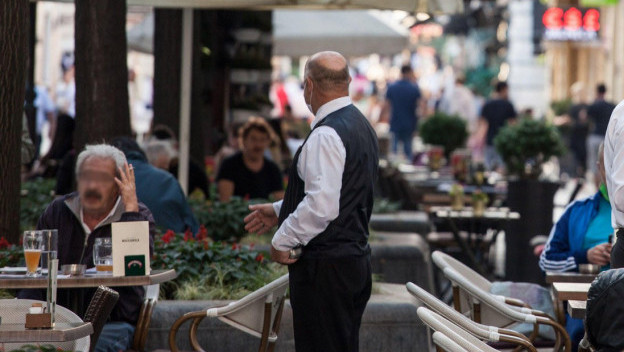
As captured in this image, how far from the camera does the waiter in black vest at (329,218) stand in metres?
6.24

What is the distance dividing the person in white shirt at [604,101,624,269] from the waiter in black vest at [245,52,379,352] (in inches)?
43.2

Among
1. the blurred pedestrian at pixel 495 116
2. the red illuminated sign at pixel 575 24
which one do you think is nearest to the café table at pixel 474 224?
the blurred pedestrian at pixel 495 116

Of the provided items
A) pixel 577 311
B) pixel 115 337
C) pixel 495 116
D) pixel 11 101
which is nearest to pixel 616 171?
pixel 577 311

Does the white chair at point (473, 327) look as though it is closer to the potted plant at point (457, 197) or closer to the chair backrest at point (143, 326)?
the chair backrest at point (143, 326)

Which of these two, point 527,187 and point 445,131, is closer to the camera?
point 527,187

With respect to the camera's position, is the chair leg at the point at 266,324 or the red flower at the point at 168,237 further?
the red flower at the point at 168,237

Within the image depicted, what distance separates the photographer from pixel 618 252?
22.3ft

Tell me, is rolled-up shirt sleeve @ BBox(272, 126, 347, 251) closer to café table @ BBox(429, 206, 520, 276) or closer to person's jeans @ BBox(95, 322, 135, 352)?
person's jeans @ BBox(95, 322, 135, 352)

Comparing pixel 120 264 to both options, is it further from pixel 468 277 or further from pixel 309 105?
pixel 468 277

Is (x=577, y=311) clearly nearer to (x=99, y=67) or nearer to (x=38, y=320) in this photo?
(x=38, y=320)

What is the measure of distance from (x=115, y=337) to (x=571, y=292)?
220 cm

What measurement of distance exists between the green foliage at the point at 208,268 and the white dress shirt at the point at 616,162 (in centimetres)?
231

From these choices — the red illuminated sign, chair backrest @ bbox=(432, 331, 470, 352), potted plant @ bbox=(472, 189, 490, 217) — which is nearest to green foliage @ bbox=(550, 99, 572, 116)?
the red illuminated sign

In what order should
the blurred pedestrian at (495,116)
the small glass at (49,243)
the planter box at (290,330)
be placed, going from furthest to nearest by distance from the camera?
1. the blurred pedestrian at (495,116)
2. the planter box at (290,330)
3. the small glass at (49,243)
